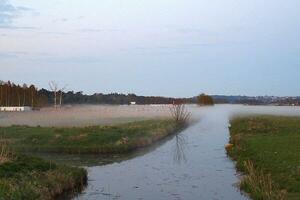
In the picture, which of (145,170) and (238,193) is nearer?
(238,193)

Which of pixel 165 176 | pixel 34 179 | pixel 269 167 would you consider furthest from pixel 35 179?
pixel 269 167

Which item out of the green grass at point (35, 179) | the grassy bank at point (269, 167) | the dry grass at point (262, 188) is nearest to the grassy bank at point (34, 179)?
the green grass at point (35, 179)

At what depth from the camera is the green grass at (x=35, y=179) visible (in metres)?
18.9

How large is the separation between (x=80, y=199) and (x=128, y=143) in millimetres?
20542

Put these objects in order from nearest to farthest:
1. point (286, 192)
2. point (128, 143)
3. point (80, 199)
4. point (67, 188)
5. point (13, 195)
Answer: point (13, 195) → point (286, 192) → point (80, 199) → point (67, 188) → point (128, 143)

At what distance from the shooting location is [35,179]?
70.3 ft

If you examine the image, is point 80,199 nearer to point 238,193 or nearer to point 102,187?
point 102,187

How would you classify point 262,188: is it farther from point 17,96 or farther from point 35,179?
point 17,96

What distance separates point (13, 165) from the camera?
74.4 feet

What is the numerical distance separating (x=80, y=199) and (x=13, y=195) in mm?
3980

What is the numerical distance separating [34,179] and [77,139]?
2138cm

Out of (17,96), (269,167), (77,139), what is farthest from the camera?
(17,96)

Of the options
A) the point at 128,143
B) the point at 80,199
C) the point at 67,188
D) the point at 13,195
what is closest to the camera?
the point at 13,195

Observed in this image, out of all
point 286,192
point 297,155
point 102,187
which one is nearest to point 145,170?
point 102,187
